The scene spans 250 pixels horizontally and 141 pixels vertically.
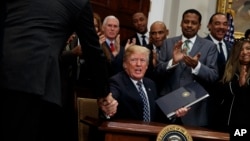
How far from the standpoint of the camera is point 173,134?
7.77 ft

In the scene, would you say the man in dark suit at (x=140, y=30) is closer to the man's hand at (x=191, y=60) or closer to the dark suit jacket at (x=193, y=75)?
the dark suit jacket at (x=193, y=75)

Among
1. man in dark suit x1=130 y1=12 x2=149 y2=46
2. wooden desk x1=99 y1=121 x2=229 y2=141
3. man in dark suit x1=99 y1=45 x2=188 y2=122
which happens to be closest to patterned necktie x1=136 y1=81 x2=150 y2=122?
man in dark suit x1=99 y1=45 x2=188 y2=122

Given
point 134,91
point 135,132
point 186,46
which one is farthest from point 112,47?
point 135,132

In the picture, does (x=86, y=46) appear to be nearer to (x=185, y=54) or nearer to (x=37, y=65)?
(x=37, y=65)

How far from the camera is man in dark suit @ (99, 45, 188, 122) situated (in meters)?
2.98

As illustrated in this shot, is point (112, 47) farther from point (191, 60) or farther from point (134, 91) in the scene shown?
point (134, 91)

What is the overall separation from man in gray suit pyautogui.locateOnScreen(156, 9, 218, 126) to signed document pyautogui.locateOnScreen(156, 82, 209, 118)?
447 millimetres

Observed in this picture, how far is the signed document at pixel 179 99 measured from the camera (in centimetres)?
308

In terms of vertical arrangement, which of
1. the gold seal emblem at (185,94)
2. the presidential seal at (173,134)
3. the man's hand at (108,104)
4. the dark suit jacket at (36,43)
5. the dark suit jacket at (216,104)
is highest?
the dark suit jacket at (36,43)

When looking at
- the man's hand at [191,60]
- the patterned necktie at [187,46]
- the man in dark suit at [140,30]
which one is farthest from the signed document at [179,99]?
the man in dark suit at [140,30]

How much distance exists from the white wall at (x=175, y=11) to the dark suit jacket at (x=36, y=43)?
4664 mm

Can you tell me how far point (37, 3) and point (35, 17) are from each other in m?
0.06

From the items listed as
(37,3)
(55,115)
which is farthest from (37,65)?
(55,115)

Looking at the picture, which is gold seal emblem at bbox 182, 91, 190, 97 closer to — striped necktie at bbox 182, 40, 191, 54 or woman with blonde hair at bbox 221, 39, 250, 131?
woman with blonde hair at bbox 221, 39, 250, 131
